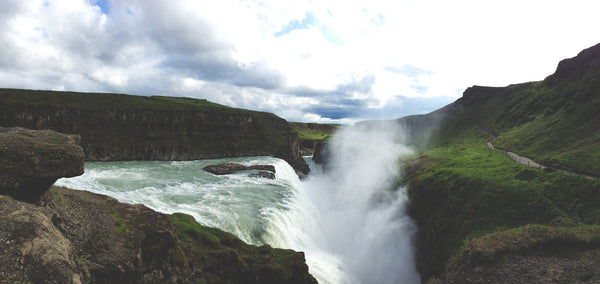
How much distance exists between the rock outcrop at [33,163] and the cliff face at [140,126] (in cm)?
6353

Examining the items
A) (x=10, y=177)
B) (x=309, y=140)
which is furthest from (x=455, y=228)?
(x=309, y=140)

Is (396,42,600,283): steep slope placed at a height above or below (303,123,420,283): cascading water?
above

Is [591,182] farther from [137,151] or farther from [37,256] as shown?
[137,151]

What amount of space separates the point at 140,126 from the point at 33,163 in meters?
76.5

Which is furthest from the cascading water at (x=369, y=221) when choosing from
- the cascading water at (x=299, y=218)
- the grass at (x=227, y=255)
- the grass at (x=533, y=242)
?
the grass at (x=227, y=255)

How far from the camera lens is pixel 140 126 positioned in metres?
77.9

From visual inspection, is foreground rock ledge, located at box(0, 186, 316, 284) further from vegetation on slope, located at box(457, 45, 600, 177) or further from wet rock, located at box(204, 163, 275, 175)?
wet rock, located at box(204, 163, 275, 175)

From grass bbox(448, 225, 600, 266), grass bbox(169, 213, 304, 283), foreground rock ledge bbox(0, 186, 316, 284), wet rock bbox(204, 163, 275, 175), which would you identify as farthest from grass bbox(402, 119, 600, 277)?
wet rock bbox(204, 163, 275, 175)

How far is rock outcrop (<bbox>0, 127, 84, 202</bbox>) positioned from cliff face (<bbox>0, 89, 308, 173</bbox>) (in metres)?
63.5

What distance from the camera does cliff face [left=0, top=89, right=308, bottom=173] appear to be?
2485 inches

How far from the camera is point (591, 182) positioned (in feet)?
75.8

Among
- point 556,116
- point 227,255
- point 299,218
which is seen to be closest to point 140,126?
point 299,218

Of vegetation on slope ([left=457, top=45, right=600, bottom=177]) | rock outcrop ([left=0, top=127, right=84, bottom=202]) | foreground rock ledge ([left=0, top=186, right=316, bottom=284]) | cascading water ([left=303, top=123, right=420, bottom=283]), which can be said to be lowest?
cascading water ([left=303, top=123, right=420, bottom=283])

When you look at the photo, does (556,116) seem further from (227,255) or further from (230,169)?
(227,255)
